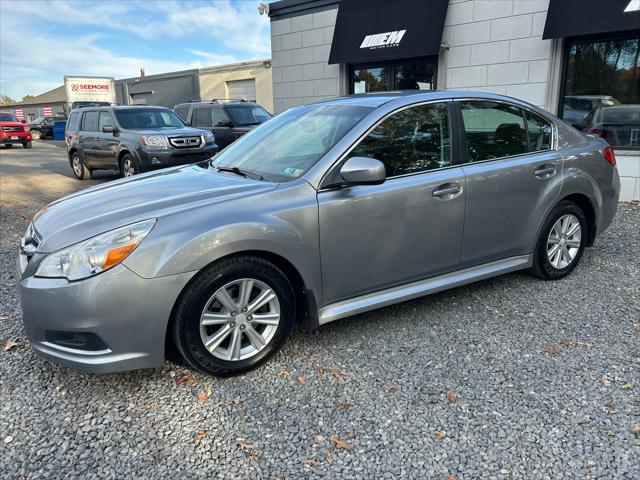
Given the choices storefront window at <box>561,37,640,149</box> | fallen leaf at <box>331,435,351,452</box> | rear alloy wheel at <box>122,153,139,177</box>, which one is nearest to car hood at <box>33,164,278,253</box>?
fallen leaf at <box>331,435,351,452</box>

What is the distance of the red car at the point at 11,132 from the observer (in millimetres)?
25125

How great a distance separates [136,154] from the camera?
10.6 meters

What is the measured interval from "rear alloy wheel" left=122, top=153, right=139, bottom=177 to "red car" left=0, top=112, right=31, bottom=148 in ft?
59.9

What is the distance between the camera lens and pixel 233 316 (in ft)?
9.89

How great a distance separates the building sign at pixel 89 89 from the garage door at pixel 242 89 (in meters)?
8.04

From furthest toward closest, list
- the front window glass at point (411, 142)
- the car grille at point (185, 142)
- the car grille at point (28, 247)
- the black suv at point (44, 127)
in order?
the black suv at point (44, 127)
the car grille at point (185, 142)
the front window glass at point (411, 142)
the car grille at point (28, 247)

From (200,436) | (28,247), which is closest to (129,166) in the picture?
(28,247)

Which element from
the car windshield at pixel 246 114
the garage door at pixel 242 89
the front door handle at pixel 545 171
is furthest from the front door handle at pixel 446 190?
the garage door at pixel 242 89

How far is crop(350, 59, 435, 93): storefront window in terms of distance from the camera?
10.6 meters

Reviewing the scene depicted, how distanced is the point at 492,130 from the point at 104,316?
319 cm

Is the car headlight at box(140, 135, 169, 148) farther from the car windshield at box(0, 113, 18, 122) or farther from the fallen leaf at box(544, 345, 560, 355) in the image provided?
the car windshield at box(0, 113, 18, 122)

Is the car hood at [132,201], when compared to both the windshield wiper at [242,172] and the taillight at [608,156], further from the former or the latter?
the taillight at [608,156]

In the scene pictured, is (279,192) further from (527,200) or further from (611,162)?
(611,162)

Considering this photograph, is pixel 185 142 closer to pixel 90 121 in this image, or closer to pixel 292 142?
pixel 90 121
